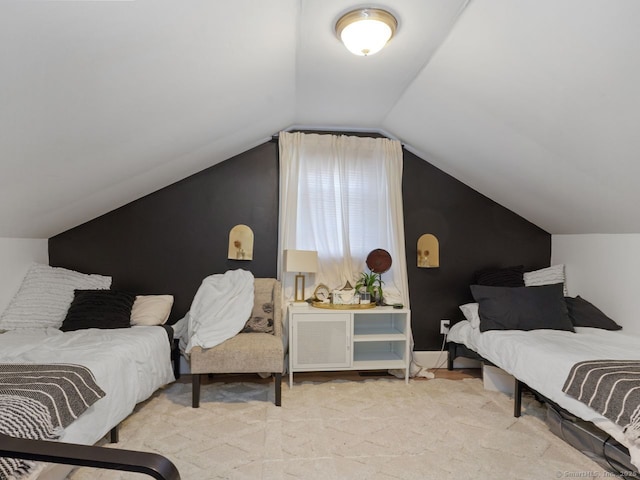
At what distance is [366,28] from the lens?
211cm

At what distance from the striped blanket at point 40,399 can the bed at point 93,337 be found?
80mm

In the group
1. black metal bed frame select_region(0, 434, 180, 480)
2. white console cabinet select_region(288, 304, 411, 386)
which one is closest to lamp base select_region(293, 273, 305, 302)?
white console cabinet select_region(288, 304, 411, 386)

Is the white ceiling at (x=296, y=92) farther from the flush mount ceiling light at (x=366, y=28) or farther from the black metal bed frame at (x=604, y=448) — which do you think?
the black metal bed frame at (x=604, y=448)

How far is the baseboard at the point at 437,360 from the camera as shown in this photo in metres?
3.99

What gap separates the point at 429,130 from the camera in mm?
3434

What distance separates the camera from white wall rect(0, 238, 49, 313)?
308 cm

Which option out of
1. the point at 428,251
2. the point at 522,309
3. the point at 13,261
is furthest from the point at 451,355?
the point at 13,261

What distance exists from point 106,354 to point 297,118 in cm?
242

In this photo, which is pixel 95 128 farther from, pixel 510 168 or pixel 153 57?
pixel 510 168

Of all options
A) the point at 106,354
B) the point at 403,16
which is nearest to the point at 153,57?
the point at 403,16

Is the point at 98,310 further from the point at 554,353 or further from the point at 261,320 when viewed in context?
the point at 554,353

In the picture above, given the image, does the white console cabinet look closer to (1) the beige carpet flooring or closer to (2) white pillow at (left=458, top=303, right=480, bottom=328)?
(1) the beige carpet flooring

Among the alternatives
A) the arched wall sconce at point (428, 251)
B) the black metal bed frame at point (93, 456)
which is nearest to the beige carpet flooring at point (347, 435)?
the arched wall sconce at point (428, 251)

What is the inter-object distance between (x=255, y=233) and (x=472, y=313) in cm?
207
